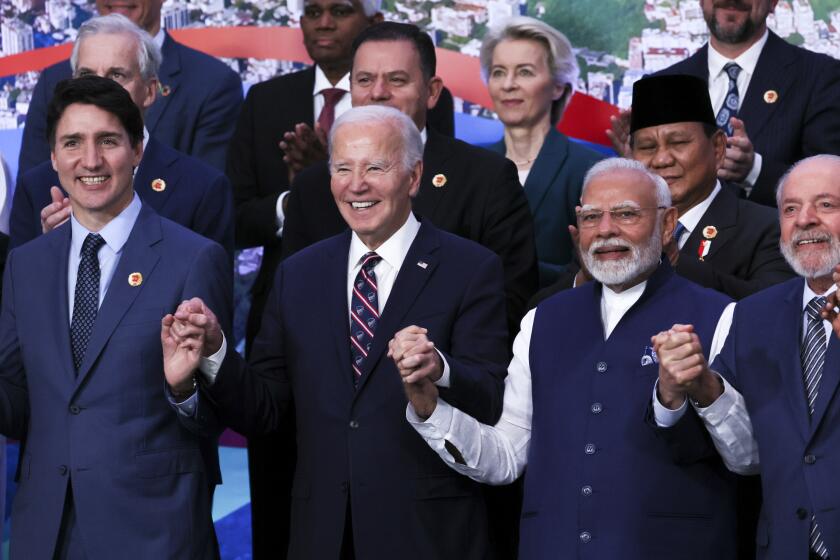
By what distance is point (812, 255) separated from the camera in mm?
3896

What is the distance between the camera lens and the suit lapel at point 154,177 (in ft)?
15.4

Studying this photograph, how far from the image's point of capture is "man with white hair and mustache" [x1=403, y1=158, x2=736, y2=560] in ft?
12.6

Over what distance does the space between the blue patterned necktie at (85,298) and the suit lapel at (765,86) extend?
7.39 feet

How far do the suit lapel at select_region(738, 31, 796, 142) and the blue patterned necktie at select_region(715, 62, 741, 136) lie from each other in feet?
0.13

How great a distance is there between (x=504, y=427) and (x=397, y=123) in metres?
0.85

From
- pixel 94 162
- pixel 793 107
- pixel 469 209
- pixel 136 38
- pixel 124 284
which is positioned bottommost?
pixel 124 284

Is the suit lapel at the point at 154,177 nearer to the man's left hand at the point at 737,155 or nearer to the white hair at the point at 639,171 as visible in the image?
the white hair at the point at 639,171

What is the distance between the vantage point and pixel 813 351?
380cm

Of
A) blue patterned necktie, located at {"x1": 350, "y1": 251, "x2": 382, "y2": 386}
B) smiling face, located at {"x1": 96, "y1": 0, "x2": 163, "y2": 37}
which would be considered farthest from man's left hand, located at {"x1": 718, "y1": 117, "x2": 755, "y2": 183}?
smiling face, located at {"x1": 96, "y1": 0, "x2": 163, "y2": 37}

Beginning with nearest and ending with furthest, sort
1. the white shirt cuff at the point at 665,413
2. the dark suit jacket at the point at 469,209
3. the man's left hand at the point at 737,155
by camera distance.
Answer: the white shirt cuff at the point at 665,413 < the dark suit jacket at the point at 469,209 < the man's left hand at the point at 737,155

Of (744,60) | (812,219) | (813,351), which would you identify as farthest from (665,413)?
(744,60)

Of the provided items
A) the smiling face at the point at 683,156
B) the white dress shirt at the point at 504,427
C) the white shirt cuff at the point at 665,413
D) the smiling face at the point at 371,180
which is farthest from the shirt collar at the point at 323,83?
the white shirt cuff at the point at 665,413

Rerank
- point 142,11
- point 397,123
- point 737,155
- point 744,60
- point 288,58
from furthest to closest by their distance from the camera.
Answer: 1. point 288,58
2. point 142,11
3. point 744,60
4. point 737,155
5. point 397,123

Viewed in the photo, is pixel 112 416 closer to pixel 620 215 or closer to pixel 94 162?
pixel 94 162
